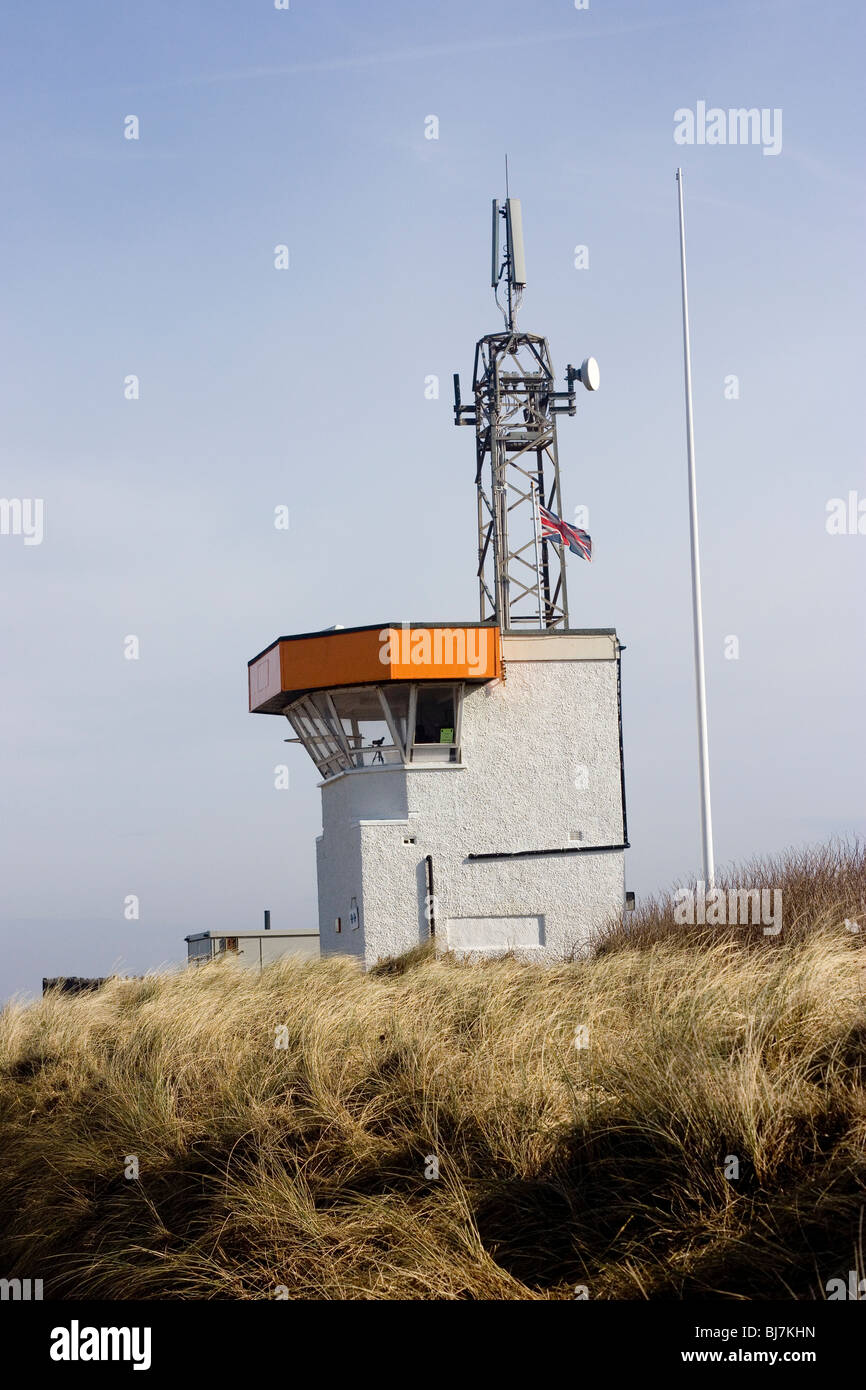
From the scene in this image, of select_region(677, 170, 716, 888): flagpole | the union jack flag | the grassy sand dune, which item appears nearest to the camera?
the grassy sand dune

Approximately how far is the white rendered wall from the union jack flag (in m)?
3.11

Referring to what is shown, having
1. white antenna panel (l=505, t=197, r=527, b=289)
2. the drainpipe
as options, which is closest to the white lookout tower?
the drainpipe

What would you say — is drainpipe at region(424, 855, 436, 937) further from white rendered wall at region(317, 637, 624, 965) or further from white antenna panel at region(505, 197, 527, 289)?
white antenna panel at region(505, 197, 527, 289)

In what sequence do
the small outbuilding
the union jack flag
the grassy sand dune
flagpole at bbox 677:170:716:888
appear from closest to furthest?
the grassy sand dune
flagpole at bbox 677:170:716:888
the union jack flag
the small outbuilding

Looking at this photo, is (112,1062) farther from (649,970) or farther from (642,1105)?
(642,1105)

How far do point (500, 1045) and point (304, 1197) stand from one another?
2.44 meters

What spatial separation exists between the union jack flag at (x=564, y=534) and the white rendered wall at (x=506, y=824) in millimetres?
3106

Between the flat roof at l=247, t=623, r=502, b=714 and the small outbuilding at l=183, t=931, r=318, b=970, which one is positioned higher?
the flat roof at l=247, t=623, r=502, b=714

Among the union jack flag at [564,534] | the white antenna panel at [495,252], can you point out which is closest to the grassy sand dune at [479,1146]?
the union jack flag at [564,534]

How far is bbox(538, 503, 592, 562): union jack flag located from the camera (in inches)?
1139

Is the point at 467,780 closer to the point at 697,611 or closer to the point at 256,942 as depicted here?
the point at 697,611

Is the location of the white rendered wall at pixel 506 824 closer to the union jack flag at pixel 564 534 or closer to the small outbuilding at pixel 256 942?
the union jack flag at pixel 564 534

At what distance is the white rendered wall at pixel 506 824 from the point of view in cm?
2566

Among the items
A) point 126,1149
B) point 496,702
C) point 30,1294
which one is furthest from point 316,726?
point 30,1294
